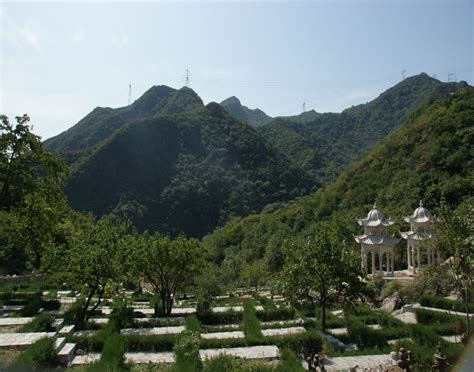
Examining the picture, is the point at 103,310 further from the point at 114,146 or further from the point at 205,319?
the point at 114,146

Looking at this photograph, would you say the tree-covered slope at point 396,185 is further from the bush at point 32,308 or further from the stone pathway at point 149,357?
the bush at point 32,308

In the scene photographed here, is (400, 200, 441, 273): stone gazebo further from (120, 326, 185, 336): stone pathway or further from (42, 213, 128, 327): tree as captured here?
(42, 213, 128, 327): tree

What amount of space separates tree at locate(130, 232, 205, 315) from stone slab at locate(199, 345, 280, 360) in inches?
240

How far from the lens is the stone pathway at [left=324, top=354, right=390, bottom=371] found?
31.8 feet

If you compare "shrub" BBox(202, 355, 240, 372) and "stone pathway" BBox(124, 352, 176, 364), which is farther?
"stone pathway" BBox(124, 352, 176, 364)

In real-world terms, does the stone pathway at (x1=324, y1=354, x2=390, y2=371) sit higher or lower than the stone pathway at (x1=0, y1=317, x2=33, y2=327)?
lower

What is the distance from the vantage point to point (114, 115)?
114 meters

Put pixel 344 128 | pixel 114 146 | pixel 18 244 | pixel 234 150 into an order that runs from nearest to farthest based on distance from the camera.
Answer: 1. pixel 18 244
2. pixel 114 146
3. pixel 234 150
4. pixel 344 128

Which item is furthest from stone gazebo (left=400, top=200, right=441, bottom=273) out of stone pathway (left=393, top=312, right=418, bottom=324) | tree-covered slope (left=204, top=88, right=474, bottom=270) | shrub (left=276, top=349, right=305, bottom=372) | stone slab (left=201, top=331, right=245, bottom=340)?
shrub (left=276, top=349, right=305, bottom=372)

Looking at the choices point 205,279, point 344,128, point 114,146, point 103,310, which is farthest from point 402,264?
point 344,128

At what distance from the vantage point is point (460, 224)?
36.4 ft

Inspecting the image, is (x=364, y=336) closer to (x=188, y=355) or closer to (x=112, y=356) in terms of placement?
(x=188, y=355)

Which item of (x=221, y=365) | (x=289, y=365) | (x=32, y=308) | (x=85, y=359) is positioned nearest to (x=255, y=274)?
(x=32, y=308)

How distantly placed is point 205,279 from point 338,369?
66.4 feet
